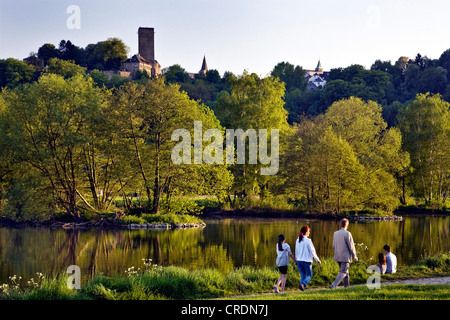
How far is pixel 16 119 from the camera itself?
41.2m

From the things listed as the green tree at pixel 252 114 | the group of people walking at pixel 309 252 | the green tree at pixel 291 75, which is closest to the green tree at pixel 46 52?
the green tree at pixel 291 75

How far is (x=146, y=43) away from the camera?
15338 cm

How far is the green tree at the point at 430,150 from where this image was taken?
179 feet

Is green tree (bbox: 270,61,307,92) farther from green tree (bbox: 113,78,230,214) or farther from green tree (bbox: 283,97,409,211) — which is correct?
green tree (bbox: 113,78,230,214)

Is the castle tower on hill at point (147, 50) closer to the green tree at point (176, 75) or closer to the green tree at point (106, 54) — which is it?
the green tree at point (106, 54)

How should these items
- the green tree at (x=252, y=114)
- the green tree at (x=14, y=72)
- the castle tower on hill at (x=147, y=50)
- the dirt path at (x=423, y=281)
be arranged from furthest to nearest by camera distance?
the castle tower on hill at (x=147, y=50)
the green tree at (x=14, y=72)
the green tree at (x=252, y=114)
the dirt path at (x=423, y=281)

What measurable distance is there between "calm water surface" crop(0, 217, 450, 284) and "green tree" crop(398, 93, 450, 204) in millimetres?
Answer: 14514

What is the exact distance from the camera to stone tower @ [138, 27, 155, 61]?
497 feet

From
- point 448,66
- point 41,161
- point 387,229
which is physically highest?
point 448,66

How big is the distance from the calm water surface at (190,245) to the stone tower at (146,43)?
11714cm

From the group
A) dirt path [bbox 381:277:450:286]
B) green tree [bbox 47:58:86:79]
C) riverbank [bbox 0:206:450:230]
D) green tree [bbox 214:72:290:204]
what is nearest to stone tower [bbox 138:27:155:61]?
green tree [bbox 47:58:86:79]
